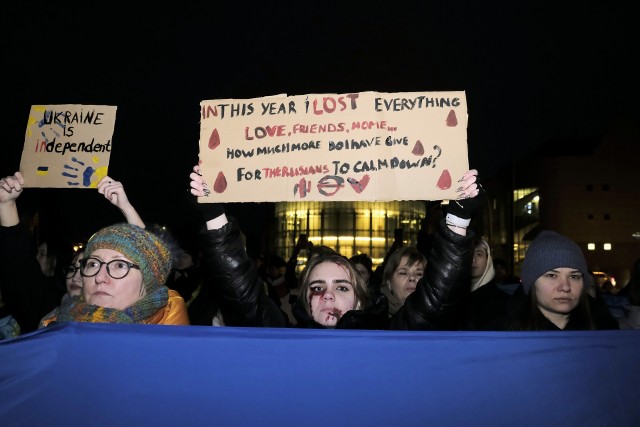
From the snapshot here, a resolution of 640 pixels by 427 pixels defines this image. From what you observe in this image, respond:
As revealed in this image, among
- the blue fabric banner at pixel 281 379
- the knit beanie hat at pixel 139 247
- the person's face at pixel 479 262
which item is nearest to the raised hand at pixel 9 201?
the knit beanie hat at pixel 139 247

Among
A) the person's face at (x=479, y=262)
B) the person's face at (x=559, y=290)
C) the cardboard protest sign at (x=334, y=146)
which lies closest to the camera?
the cardboard protest sign at (x=334, y=146)

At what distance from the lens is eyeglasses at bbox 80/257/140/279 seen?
2.59 m

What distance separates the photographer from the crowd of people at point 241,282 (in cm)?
260

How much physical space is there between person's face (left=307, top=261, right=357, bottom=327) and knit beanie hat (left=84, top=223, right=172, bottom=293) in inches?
29.4

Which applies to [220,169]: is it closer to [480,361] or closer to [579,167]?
[480,361]

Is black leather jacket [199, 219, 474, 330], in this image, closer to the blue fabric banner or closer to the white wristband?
the white wristband

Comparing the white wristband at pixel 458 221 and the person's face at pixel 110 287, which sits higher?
the white wristband at pixel 458 221

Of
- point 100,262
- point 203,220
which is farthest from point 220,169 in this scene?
point 100,262

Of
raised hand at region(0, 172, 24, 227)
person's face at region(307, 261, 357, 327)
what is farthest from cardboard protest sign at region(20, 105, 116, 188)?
person's face at region(307, 261, 357, 327)

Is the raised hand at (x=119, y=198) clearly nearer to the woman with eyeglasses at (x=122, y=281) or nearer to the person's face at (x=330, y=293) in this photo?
the woman with eyeglasses at (x=122, y=281)

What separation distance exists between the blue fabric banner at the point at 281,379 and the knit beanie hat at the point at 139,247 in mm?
812

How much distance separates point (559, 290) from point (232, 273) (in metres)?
1.71

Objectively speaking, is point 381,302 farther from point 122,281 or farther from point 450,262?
point 122,281

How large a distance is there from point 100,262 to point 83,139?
1.17m
